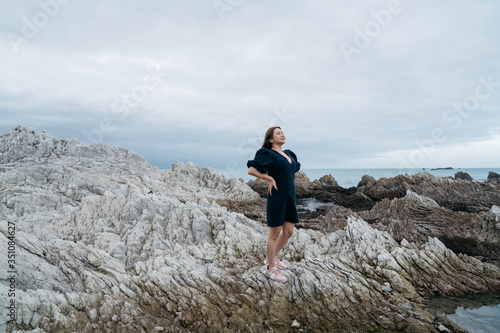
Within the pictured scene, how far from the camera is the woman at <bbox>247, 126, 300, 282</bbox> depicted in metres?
6.36

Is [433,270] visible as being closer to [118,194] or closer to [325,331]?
[325,331]

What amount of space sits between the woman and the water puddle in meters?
3.95

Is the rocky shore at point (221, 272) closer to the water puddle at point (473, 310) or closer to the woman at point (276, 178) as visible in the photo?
the water puddle at point (473, 310)

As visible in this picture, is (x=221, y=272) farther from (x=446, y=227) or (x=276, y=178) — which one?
(x=446, y=227)

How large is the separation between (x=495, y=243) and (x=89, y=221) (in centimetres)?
1677

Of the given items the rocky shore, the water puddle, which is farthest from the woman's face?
the water puddle

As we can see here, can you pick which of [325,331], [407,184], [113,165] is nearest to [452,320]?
[325,331]

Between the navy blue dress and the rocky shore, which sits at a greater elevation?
the navy blue dress

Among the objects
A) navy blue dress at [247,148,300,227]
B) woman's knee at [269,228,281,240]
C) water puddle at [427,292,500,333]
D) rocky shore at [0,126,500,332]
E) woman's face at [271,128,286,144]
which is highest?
woman's face at [271,128,286,144]

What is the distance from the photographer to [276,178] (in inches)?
262

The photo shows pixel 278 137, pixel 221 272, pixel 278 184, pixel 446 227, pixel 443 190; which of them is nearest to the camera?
pixel 278 184

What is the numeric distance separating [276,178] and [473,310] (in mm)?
5838

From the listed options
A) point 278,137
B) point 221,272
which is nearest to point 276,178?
point 278,137

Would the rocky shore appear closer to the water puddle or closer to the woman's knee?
the water puddle
